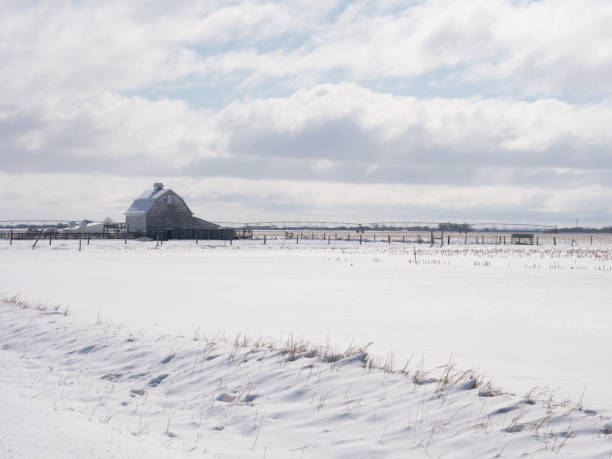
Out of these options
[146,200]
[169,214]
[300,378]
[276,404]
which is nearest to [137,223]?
[146,200]

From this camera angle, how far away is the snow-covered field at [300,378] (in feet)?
19.1

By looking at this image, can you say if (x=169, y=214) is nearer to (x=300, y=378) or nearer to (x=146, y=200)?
(x=146, y=200)

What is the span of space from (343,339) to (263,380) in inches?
123

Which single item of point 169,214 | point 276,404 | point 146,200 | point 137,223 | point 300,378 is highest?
point 146,200

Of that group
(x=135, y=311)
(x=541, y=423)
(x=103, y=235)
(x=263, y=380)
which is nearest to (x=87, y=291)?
(x=135, y=311)

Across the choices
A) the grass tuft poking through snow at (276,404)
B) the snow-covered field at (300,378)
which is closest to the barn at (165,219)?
the snow-covered field at (300,378)

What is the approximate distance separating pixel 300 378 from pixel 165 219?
65.8 meters

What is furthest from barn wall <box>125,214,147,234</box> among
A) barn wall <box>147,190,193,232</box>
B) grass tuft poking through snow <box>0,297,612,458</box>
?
grass tuft poking through snow <box>0,297,612,458</box>

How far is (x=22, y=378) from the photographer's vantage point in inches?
329

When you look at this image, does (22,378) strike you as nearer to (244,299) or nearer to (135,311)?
(135,311)

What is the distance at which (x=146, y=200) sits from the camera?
7244cm

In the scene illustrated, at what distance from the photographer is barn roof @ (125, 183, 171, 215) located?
71.1m

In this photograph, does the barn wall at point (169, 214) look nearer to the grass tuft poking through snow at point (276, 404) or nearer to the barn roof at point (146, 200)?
the barn roof at point (146, 200)

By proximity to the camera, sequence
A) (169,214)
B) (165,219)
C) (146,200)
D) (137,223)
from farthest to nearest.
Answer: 1. (146,200)
2. (169,214)
3. (137,223)
4. (165,219)
